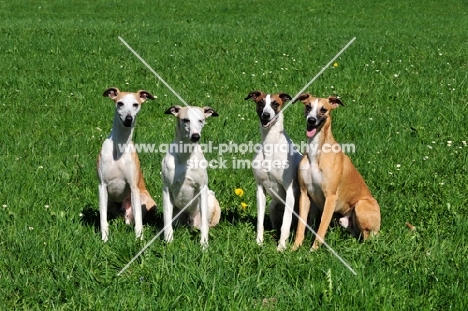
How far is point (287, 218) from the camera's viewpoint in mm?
5688

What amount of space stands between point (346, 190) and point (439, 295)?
5.51 ft

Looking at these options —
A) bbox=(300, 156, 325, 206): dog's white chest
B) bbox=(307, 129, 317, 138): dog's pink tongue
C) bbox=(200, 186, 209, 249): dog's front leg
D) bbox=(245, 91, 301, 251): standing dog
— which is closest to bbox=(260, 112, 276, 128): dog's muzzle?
bbox=(245, 91, 301, 251): standing dog

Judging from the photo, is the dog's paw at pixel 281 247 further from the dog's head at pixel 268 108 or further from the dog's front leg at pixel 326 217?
the dog's head at pixel 268 108

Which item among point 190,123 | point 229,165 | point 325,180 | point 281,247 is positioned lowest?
point 281,247

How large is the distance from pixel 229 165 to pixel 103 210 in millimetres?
2239

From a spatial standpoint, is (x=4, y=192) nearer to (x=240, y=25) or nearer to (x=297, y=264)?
(x=297, y=264)

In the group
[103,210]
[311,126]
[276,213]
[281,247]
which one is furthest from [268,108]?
[103,210]

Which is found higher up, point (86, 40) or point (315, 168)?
point (86, 40)

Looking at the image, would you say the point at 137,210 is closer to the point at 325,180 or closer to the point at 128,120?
the point at 128,120

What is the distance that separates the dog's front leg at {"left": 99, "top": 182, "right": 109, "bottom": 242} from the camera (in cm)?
552

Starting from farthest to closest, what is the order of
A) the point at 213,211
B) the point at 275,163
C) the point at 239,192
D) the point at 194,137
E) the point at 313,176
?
1. the point at 239,192
2. the point at 213,211
3. the point at 275,163
4. the point at 313,176
5. the point at 194,137

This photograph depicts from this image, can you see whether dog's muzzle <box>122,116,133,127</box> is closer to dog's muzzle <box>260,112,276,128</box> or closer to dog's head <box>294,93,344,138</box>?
dog's muzzle <box>260,112,276,128</box>

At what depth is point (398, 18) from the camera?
25.5 m

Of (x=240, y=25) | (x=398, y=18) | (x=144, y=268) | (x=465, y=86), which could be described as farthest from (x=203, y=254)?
(x=398, y=18)
